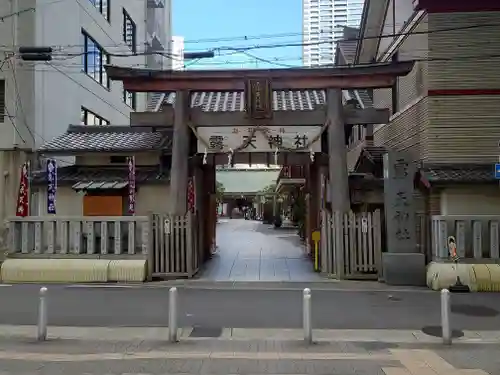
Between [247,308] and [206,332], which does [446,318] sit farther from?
[247,308]

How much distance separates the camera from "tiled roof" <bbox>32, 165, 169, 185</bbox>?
56.2 feet

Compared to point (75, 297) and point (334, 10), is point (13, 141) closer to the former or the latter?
point (75, 297)

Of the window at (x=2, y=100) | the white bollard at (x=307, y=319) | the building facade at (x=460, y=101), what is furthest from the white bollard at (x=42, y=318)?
the window at (x=2, y=100)

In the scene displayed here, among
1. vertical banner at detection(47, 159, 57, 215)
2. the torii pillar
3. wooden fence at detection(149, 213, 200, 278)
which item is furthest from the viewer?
vertical banner at detection(47, 159, 57, 215)

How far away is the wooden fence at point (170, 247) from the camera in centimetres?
1410

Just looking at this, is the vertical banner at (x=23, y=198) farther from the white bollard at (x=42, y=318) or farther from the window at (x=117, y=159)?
the white bollard at (x=42, y=318)

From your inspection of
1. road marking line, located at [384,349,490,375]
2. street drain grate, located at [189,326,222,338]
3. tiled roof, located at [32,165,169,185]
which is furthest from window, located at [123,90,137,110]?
road marking line, located at [384,349,490,375]

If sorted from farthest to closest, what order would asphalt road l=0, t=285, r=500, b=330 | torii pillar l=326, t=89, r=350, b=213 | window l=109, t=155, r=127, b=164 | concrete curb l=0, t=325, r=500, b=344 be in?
window l=109, t=155, r=127, b=164
torii pillar l=326, t=89, r=350, b=213
asphalt road l=0, t=285, r=500, b=330
concrete curb l=0, t=325, r=500, b=344

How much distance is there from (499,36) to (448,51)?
1452 millimetres

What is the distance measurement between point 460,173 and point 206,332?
9.19 metres

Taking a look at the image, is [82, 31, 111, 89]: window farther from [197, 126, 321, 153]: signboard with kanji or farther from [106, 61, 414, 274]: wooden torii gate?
[197, 126, 321, 153]: signboard with kanji

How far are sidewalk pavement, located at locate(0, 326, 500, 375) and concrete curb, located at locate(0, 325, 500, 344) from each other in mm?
16

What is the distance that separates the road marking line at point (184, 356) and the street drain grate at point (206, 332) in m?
1.15

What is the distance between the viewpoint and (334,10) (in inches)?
758
